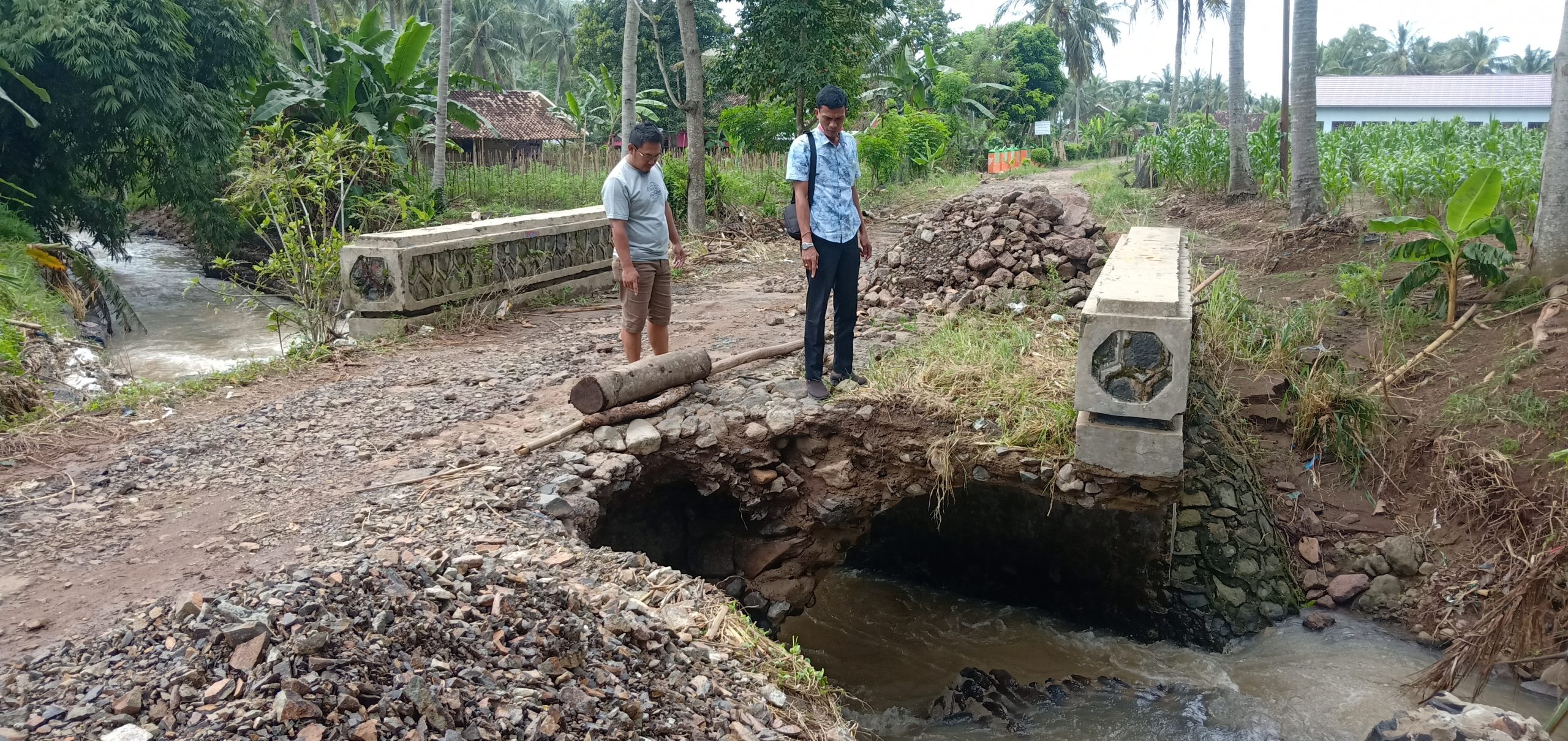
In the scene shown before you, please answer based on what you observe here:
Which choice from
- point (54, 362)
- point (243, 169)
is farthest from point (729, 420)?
point (243, 169)

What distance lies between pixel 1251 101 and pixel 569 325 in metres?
56.3

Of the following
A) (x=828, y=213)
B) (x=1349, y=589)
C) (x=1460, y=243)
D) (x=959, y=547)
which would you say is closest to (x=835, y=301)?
(x=828, y=213)

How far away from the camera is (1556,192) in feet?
21.2

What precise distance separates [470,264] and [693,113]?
5022 mm

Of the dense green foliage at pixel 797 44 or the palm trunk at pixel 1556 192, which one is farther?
the dense green foliage at pixel 797 44

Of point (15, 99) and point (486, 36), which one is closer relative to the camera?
point (15, 99)

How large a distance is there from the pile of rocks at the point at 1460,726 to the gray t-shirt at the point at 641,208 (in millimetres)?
4211

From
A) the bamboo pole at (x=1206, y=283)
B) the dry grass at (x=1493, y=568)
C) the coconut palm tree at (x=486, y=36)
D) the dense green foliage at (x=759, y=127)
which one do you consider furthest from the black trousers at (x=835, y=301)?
the coconut palm tree at (x=486, y=36)

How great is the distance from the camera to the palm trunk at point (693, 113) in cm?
1238

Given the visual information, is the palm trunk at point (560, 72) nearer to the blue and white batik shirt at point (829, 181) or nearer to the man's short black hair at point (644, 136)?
the man's short black hair at point (644, 136)

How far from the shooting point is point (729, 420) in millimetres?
5355

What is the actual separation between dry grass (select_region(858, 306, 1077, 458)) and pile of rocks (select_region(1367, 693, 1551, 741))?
73.6 inches

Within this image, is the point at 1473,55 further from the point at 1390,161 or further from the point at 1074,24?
the point at 1390,161

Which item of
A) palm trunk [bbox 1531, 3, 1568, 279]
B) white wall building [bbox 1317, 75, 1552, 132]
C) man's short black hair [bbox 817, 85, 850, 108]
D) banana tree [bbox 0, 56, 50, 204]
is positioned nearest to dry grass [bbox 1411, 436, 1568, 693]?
palm trunk [bbox 1531, 3, 1568, 279]
